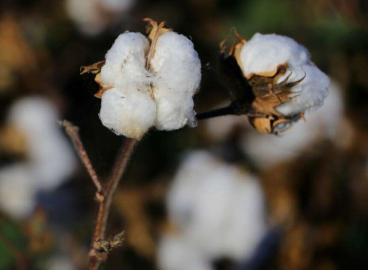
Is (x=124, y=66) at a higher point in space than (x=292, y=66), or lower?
higher

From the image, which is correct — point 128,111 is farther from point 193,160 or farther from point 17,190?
point 17,190

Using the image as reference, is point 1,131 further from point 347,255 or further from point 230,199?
point 347,255

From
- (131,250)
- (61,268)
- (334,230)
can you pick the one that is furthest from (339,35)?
(61,268)

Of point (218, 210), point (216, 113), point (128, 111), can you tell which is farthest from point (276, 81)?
point (218, 210)

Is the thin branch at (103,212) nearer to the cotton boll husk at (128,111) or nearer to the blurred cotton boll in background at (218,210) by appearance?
the cotton boll husk at (128,111)

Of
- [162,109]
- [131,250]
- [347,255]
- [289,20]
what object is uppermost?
[162,109]

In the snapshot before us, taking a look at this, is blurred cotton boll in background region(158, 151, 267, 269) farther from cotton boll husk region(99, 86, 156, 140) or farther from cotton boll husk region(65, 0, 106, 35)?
cotton boll husk region(99, 86, 156, 140)

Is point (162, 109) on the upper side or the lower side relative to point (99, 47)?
upper
